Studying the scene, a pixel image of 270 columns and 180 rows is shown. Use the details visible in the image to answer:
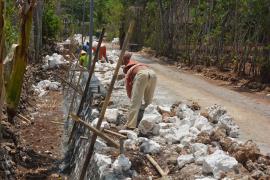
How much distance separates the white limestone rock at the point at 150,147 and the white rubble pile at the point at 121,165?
0.87 metres

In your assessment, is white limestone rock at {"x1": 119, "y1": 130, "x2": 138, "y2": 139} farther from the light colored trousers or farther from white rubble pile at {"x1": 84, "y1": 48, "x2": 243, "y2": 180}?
the light colored trousers

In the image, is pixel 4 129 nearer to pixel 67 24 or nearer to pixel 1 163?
pixel 1 163

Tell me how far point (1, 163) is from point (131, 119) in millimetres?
2453

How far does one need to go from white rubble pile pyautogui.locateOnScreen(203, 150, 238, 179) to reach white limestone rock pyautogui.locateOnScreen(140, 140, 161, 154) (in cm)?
113

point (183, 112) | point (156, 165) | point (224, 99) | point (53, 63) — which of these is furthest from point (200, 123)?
point (53, 63)

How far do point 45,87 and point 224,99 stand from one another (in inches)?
234

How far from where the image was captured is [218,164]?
19.2ft

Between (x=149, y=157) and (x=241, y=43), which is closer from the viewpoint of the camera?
(x=149, y=157)

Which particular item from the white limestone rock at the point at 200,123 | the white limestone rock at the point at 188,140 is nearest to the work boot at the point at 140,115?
the white limestone rock at the point at 200,123

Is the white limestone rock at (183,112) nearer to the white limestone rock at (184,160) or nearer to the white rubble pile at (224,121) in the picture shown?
the white rubble pile at (224,121)

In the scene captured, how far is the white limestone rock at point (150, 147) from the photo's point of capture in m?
7.01

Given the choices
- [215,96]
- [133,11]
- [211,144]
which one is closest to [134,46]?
[133,11]

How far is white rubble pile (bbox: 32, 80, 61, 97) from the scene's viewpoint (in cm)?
1499

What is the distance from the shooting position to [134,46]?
33.1m
